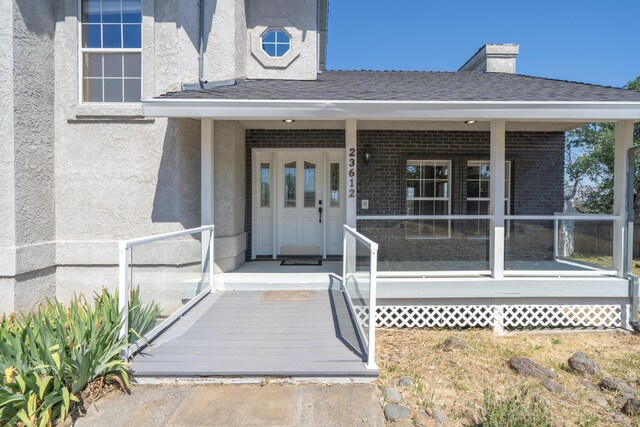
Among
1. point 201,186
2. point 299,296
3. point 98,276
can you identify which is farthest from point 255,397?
point 98,276

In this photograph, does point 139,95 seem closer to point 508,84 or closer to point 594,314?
point 508,84

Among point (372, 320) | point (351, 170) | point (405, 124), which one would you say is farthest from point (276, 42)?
point (372, 320)

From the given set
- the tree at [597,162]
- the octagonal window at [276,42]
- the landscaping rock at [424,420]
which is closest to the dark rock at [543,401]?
the landscaping rock at [424,420]

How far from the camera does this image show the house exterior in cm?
544

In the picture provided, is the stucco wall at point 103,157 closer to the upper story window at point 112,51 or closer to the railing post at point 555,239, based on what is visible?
the upper story window at point 112,51

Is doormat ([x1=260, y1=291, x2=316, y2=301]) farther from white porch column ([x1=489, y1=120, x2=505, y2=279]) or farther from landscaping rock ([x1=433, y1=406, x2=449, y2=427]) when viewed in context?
white porch column ([x1=489, y1=120, x2=505, y2=279])

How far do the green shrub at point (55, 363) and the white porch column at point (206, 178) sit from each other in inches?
86.4

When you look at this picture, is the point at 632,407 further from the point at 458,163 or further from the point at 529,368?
the point at 458,163

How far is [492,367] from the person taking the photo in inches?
174

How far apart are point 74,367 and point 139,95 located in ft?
15.9

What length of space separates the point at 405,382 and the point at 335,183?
5259mm

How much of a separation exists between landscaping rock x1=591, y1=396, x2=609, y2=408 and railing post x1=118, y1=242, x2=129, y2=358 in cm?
479

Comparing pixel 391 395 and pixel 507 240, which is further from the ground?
pixel 507 240

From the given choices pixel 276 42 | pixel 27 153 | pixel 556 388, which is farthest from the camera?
pixel 276 42
